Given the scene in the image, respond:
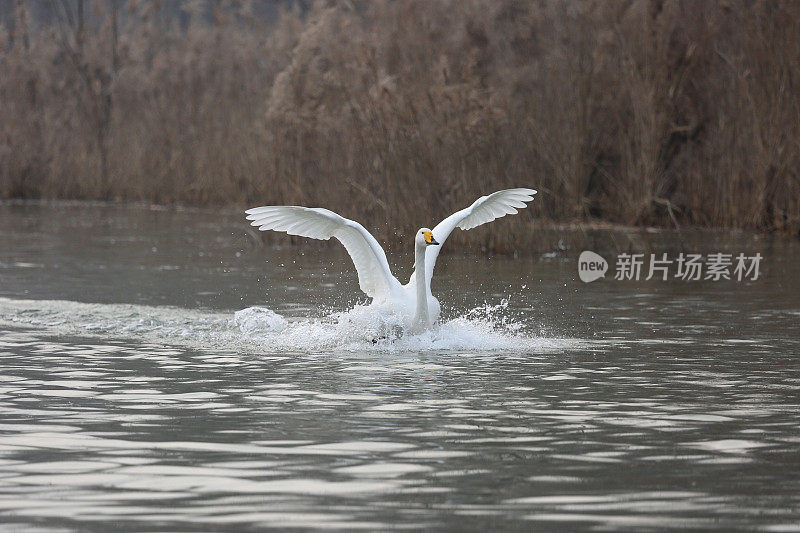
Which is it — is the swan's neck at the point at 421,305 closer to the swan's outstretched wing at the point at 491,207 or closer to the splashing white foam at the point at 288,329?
the splashing white foam at the point at 288,329

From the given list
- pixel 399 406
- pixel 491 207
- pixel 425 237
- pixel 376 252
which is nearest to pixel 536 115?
pixel 491 207

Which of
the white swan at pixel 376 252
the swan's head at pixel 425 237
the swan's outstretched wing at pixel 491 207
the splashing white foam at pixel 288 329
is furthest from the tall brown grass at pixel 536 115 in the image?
the swan's head at pixel 425 237

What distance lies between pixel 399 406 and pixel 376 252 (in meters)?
3.47

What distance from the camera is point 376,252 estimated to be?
11547 millimetres

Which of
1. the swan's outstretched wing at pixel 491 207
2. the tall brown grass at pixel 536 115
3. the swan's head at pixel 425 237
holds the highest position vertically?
the tall brown grass at pixel 536 115

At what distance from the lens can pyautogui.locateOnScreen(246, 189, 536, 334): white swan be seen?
1130 cm

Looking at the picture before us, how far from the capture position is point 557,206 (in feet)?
77.6

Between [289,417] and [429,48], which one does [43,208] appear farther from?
[289,417]

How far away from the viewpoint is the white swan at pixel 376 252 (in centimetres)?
1130

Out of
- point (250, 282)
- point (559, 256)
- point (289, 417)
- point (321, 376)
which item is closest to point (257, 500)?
point (289, 417)

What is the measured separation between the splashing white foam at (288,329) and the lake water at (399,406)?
0.12ft

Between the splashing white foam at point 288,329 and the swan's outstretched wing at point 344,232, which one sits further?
the swan's outstretched wing at point 344,232

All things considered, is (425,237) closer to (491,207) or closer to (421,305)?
(421,305)

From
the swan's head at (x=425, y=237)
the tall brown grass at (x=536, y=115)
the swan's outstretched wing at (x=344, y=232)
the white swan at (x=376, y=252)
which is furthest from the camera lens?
the tall brown grass at (x=536, y=115)
